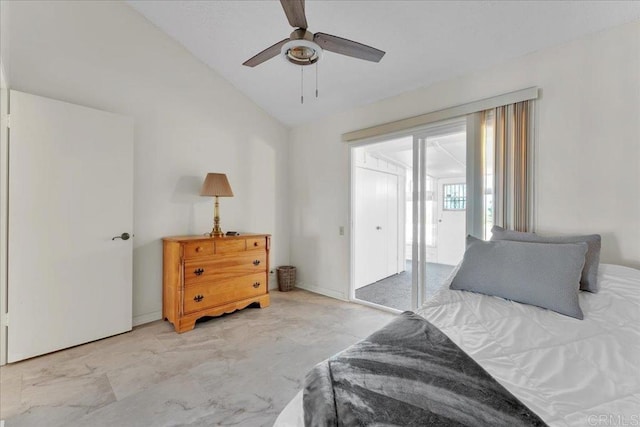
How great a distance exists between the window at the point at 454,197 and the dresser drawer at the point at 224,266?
7.15 feet

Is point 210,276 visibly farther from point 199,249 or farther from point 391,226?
point 391,226

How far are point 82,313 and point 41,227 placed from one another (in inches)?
31.1

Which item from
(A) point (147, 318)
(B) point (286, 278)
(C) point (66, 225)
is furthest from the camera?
(B) point (286, 278)

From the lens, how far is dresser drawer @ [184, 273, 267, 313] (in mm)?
2678

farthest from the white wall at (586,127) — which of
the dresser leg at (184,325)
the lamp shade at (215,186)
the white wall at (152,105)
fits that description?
the dresser leg at (184,325)

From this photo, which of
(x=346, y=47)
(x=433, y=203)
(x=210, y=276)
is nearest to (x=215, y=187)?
(x=210, y=276)

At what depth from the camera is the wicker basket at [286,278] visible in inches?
155

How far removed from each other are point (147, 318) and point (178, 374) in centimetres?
122

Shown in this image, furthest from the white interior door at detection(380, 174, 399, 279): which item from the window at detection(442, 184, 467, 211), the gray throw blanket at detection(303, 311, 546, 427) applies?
the gray throw blanket at detection(303, 311, 546, 427)

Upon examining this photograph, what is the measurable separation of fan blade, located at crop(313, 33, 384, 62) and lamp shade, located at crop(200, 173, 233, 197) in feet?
6.04

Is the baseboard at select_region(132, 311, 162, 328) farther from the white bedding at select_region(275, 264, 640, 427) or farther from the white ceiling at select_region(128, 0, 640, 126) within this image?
the white ceiling at select_region(128, 0, 640, 126)

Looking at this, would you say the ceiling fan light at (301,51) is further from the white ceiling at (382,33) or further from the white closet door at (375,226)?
the white closet door at (375,226)

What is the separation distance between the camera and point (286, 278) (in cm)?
395

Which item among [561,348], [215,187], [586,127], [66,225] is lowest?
[561,348]
